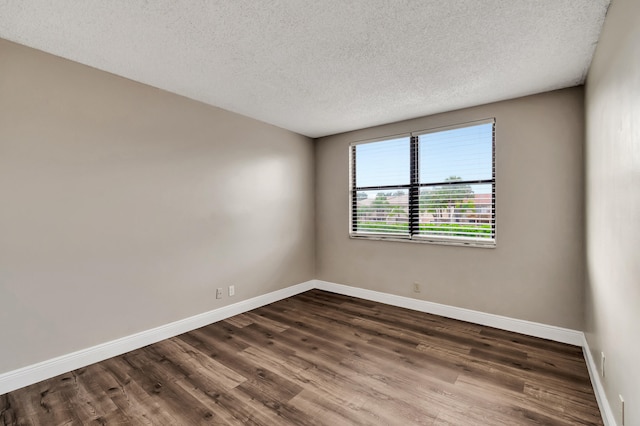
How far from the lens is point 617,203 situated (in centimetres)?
152

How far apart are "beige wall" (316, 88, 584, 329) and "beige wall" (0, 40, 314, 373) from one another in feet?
7.57

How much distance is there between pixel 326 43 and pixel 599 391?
297 cm

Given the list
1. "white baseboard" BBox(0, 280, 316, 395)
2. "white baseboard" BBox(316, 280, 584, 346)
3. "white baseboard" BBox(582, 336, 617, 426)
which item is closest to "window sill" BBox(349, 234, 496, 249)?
"white baseboard" BBox(316, 280, 584, 346)

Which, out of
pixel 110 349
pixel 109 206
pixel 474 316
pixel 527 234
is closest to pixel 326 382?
pixel 110 349

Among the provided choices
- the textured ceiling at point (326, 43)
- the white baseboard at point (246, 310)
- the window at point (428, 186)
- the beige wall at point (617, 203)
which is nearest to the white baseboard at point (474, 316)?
the white baseboard at point (246, 310)

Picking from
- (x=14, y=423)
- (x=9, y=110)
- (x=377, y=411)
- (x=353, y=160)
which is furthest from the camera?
(x=353, y=160)

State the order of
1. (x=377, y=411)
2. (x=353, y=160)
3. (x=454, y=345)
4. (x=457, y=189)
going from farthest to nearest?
(x=353, y=160) < (x=457, y=189) < (x=454, y=345) < (x=377, y=411)

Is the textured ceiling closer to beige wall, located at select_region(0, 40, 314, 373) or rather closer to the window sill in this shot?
beige wall, located at select_region(0, 40, 314, 373)

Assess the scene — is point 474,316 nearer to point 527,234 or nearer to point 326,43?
point 527,234

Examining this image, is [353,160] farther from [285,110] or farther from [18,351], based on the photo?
[18,351]

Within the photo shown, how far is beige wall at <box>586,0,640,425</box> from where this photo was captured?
124 centimetres

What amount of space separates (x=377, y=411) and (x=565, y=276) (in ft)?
7.55

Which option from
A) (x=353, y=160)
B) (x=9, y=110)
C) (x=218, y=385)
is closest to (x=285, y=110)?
(x=353, y=160)

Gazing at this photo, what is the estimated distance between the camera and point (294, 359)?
2.50 meters
